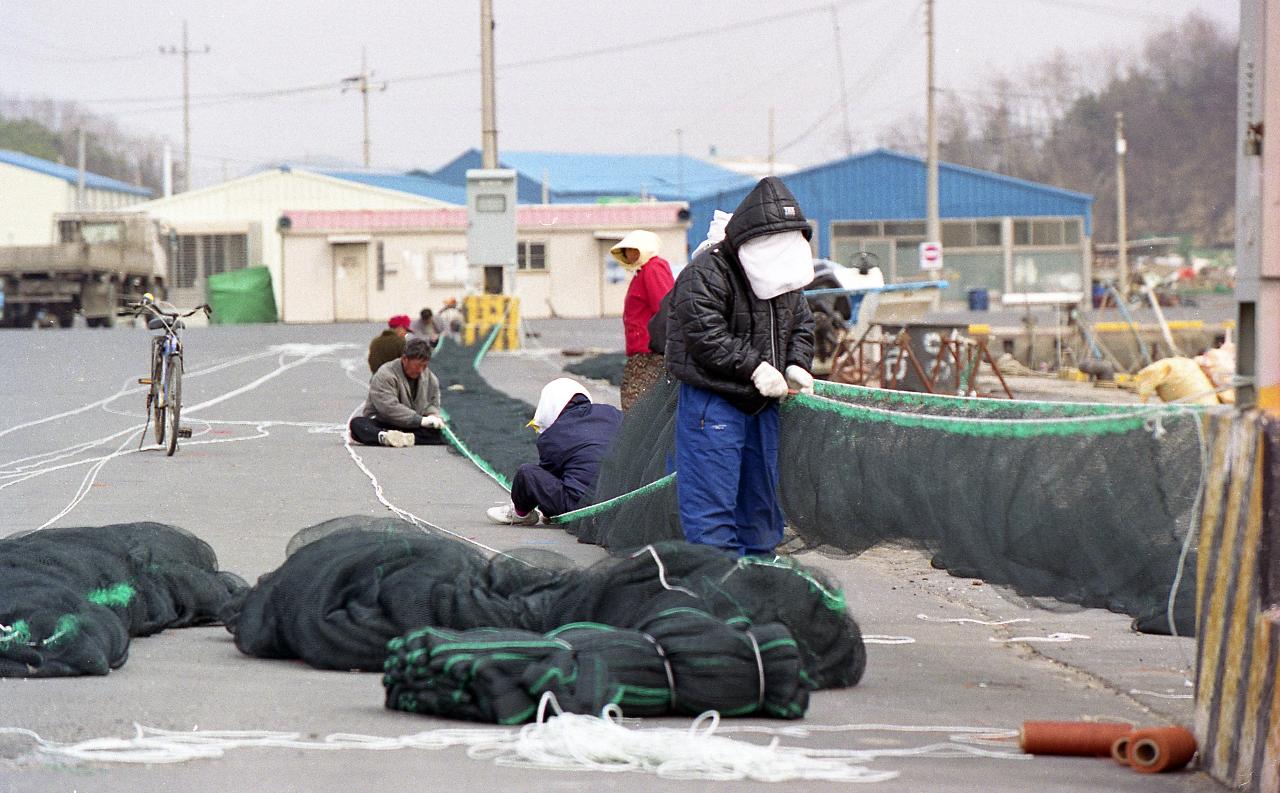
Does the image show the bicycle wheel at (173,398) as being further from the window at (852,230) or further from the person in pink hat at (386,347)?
the window at (852,230)

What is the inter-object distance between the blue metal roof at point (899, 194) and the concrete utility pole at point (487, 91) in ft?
108

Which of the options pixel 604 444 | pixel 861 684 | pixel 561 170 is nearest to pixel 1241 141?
pixel 861 684

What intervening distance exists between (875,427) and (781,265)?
0.94 metres

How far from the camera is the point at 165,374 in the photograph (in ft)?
45.0

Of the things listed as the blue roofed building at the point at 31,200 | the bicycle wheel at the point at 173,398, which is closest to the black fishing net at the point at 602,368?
the bicycle wheel at the point at 173,398

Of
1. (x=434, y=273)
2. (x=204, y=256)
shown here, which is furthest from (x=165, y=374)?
(x=204, y=256)

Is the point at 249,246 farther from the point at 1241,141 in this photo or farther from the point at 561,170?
the point at 1241,141

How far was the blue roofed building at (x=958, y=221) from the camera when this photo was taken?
6619 centimetres

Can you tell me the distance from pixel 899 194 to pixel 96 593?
2473 inches

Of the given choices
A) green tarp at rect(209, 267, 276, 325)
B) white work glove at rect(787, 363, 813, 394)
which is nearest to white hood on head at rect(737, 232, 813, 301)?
white work glove at rect(787, 363, 813, 394)

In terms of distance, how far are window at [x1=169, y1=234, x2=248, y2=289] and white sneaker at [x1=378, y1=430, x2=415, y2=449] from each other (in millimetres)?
47171

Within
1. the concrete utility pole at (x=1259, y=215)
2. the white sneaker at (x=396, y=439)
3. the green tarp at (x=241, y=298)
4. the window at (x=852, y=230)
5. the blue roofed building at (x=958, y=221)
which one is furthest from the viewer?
Answer: the window at (x=852, y=230)

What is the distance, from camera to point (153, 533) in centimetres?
696

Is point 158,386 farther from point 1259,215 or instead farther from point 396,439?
point 1259,215
